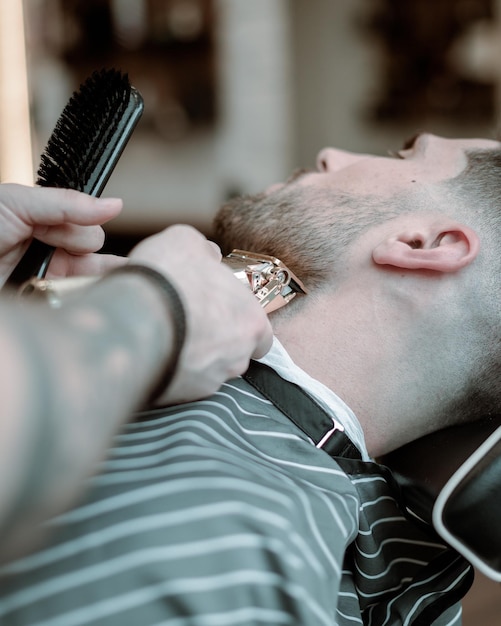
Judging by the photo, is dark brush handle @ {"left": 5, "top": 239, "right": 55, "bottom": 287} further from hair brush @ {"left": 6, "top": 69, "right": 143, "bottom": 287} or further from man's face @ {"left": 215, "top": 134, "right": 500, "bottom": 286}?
man's face @ {"left": 215, "top": 134, "right": 500, "bottom": 286}

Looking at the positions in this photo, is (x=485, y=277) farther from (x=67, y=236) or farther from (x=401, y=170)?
(x=67, y=236)

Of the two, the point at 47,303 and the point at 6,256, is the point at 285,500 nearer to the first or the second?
the point at 47,303

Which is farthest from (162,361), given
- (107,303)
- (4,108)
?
(4,108)

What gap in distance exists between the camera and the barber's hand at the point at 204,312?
629mm

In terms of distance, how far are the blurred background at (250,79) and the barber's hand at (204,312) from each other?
2.69 meters

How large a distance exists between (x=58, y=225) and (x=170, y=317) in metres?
0.42

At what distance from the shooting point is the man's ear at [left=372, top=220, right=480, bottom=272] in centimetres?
97

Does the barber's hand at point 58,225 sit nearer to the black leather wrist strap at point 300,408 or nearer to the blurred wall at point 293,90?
the black leather wrist strap at point 300,408

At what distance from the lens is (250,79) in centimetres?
378

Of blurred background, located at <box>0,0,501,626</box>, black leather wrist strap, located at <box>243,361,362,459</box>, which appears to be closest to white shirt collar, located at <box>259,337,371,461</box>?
black leather wrist strap, located at <box>243,361,362,459</box>

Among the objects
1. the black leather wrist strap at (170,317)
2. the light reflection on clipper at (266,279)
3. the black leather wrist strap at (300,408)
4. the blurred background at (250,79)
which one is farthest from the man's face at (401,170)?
the blurred background at (250,79)

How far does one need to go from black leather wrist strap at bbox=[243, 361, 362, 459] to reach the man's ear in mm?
227

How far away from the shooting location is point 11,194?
878 millimetres

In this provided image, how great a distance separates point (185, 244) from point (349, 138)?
142 inches
